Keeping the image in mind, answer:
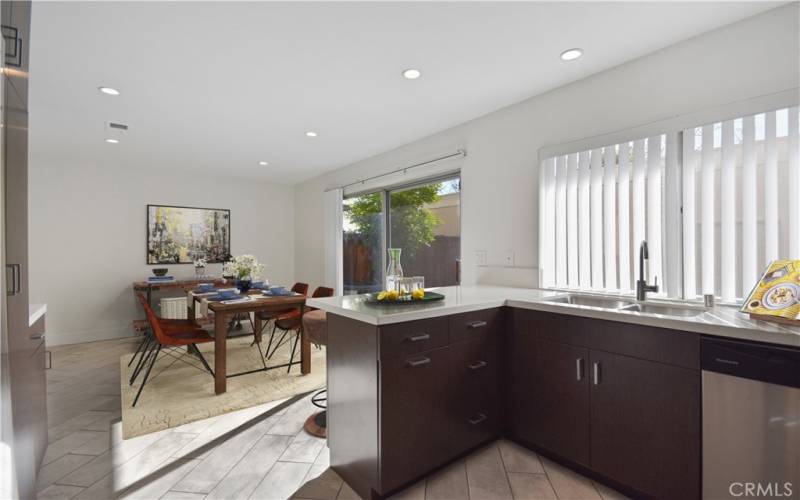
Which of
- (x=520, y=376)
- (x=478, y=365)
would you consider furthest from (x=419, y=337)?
(x=520, y=376)

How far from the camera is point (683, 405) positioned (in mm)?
1501

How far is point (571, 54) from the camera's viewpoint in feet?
7.03

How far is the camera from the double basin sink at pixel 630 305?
1945mm

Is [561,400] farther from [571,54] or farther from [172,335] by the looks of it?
[172,335]

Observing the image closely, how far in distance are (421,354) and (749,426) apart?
4.22ft

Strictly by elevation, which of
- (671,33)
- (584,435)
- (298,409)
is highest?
→ (671,33)

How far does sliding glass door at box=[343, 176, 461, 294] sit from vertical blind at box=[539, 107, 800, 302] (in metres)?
1.20

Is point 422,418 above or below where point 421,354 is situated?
below

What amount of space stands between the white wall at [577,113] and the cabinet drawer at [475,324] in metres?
0.82

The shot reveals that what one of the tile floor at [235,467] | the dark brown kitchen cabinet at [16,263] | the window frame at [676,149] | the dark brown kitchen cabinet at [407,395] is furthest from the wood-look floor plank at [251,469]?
the window frame at [676,149]

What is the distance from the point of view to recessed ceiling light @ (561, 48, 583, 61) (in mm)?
2102

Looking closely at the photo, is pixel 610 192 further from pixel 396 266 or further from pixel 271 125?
pixel 271 125

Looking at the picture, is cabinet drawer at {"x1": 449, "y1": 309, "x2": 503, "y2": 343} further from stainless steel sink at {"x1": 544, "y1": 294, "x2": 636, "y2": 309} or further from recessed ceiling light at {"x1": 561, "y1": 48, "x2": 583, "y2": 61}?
recessed ceiling light at {"x1": 561, "y1": 48, "x2": 583, "y2": 61}

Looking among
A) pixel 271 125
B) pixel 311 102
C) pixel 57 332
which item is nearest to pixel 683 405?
pixel 311 102
